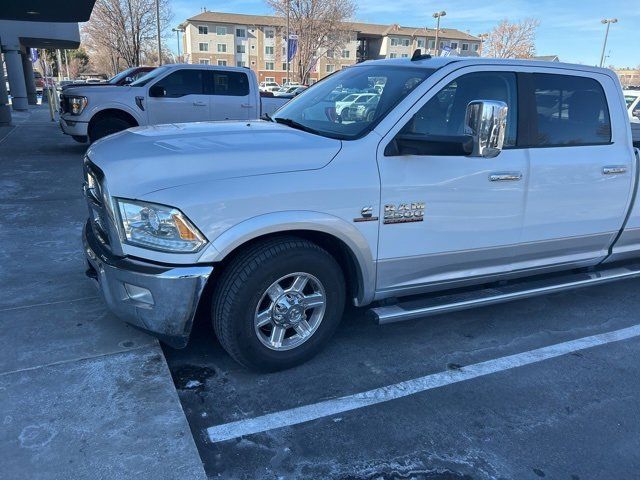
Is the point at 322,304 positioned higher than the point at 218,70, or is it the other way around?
the point at 218,70

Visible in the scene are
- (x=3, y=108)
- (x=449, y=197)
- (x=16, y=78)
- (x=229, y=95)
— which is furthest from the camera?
(x=16, y=78)

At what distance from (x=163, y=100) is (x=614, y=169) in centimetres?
902

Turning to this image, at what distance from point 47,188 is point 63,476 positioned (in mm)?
6635

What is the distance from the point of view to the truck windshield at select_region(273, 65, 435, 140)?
3387 mm

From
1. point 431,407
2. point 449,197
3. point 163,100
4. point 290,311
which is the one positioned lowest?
point 431,407

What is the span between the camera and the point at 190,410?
2898mm

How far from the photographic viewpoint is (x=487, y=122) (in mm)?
3000

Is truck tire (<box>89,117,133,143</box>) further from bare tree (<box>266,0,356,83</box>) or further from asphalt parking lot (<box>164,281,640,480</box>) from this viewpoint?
bare tree (<box>266,0,356,83</box>)

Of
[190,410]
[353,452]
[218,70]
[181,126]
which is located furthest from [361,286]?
[218,70]

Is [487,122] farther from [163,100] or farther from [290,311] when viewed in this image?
[163,100]

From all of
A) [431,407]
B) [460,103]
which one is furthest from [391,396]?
[460,103]

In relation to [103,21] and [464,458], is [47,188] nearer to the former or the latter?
[464,458]

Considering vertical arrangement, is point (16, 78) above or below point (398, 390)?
above

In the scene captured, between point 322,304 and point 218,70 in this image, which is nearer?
point 322,304
